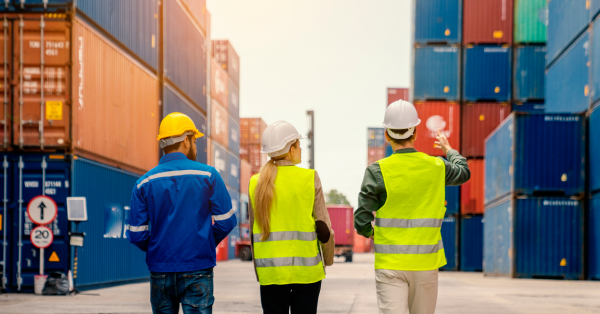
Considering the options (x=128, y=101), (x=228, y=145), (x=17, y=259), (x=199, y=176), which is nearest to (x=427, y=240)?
(x=199, y=176)

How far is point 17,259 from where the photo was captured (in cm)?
1307

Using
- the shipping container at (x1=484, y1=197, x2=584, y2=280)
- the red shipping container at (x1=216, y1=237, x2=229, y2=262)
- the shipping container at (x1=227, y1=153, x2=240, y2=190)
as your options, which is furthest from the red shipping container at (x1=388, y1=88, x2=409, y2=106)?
the shipping container at (x1=484, y1=197, x2=584, y2=280)

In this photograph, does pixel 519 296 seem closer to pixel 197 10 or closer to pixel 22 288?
pixel 22 288

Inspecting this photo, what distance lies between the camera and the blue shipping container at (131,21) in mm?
14948

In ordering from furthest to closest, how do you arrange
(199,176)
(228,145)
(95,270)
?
1. (228,145)
2. (95,270)
3. (199,176)

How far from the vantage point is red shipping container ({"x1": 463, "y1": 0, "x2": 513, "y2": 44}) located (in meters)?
26.0

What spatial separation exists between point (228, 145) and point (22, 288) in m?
31.8

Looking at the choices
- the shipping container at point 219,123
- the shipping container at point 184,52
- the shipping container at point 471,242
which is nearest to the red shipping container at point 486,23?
the shipping container at point 471,242

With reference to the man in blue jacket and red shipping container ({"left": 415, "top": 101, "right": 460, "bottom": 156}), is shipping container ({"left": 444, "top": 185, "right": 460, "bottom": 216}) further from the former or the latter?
the man in blue jacket

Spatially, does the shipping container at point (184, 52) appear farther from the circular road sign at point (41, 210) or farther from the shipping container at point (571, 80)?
the shipping container at point (571, 80)

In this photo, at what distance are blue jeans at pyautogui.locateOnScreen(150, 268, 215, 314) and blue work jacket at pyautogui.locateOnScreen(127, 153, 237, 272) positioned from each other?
0.15 feet

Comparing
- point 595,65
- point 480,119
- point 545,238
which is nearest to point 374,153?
point 480,119

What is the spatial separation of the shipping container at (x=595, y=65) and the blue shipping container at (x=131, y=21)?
11.8 meters

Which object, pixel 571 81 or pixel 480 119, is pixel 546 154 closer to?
pixel 571 81
